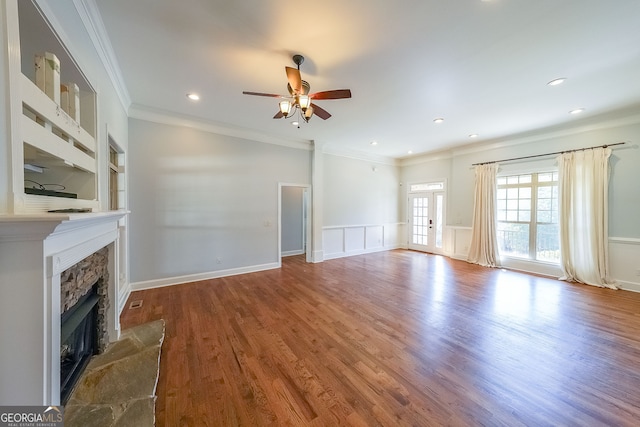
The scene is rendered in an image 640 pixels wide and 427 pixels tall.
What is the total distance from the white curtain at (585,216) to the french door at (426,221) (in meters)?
2.52

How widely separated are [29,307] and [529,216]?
7.04 m

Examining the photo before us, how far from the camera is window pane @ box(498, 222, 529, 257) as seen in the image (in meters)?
5.01

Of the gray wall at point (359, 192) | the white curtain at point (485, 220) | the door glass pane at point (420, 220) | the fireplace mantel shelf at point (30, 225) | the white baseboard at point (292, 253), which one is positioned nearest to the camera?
the fireplace mantel shelf at point (30, 225)

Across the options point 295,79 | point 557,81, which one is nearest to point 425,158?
point 557,81

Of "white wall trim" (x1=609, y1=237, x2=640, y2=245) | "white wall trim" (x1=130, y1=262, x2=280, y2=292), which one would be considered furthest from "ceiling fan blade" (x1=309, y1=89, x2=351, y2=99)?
"white wall trim" (x1=609, y1=237, x2=640, y2=245)

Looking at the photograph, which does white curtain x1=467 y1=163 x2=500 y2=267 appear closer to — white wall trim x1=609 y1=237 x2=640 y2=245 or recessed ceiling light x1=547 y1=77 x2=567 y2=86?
white wall trim x1=609 y1=237 x2=640 y2=245

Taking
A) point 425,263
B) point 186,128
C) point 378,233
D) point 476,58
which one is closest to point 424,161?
point 378,233

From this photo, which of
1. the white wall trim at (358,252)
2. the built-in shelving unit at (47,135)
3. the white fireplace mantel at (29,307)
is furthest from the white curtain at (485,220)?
the built-in shelving unit at (47,135)

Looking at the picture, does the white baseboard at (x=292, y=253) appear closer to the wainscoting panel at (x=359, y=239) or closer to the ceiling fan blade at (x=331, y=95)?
the wainscoting panel at (x=359, y=239)

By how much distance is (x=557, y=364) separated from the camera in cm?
200

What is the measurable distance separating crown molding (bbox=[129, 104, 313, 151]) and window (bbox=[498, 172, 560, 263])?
498 cm

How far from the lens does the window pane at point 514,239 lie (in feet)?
16.4

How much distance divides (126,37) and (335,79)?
2.14 metres

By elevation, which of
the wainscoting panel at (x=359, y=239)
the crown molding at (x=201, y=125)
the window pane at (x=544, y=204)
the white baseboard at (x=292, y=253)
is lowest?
the white baseboard at (x=292, y=253)
